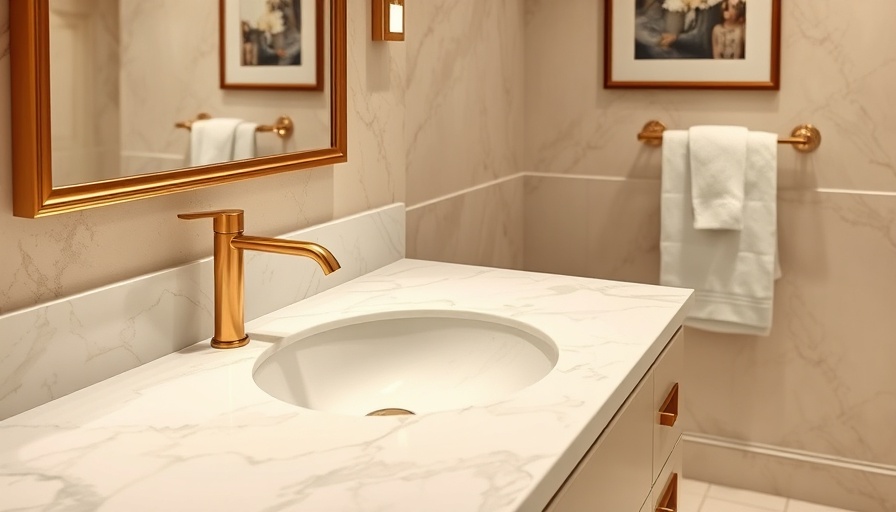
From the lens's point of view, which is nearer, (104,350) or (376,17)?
(104,350)

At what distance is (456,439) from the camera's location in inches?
37.4

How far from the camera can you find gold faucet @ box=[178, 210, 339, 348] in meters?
1.25

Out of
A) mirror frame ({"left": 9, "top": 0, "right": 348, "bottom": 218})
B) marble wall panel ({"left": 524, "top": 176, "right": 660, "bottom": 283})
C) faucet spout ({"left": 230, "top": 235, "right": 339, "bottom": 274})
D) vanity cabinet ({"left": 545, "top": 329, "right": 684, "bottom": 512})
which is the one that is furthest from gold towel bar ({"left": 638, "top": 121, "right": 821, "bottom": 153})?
mirror frame ({"left": 9, "top": 0, "right": 348, "bottom": 218})

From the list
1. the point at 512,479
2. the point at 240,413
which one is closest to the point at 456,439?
the point at 512,479

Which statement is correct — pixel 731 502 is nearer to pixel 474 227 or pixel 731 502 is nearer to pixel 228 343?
pixel 474 227

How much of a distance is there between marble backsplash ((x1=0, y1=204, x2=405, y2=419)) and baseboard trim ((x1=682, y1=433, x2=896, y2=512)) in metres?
1.51

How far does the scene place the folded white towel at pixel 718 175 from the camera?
237cm

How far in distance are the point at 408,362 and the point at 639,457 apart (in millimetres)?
379

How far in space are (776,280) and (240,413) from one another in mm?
1852

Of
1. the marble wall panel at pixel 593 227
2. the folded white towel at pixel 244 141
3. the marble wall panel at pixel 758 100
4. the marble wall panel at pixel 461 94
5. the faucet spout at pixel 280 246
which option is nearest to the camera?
the faucet spout at pixel 280 246

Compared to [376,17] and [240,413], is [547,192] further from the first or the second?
[240,413]

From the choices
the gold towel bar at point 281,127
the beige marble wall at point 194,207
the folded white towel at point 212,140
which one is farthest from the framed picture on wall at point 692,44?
the folded white towel at point 212,140

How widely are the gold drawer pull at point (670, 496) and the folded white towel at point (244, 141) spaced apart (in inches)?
32.8

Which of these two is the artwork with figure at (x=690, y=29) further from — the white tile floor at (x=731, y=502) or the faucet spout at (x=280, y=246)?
the faucet spout at (x=280, y=246)
